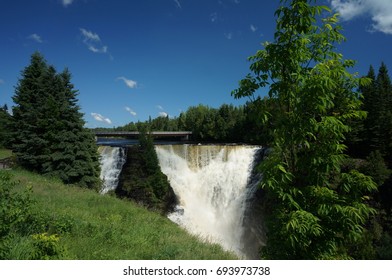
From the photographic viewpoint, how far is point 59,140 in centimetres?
2219

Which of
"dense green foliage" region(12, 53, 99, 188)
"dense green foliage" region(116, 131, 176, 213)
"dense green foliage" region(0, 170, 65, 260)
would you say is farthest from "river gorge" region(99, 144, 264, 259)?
"dense green foliage" region(0, 170, 65, 260)

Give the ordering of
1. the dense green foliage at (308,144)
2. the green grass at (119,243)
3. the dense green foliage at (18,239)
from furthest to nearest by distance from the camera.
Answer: the green grass at (119,243) → the dense green foliage at (18,239) → the dense green foliage at (308,144)

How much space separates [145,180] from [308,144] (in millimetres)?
27890

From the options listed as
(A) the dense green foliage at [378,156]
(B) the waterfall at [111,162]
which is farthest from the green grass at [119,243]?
(B) the waterfall at [111,162]

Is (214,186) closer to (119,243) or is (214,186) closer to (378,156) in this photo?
(378,156)

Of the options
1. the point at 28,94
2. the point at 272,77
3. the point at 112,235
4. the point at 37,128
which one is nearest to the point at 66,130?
the point at 37,128

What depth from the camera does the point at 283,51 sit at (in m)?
4.21

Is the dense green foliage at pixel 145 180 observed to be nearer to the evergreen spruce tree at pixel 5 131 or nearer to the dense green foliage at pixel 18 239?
the evergreen spruce tree at pixel 5 131

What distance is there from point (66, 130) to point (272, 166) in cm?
2237

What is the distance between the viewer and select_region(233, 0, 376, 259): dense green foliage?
3.91 metres

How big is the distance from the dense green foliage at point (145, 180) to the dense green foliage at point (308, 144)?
25426 millimetres

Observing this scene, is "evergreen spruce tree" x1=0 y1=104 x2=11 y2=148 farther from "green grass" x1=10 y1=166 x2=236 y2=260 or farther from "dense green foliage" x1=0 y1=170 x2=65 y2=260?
"dense green foliage" x1=0 y1=170 x2=65 y2=260

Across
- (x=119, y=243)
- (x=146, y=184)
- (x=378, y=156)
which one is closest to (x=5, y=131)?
(x=146, y=184)

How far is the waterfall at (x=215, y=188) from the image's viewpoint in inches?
1077
